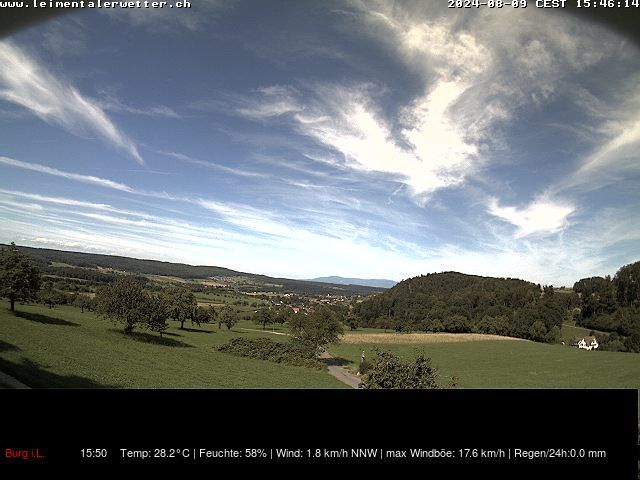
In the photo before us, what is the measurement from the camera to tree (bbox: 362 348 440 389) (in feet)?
22.1

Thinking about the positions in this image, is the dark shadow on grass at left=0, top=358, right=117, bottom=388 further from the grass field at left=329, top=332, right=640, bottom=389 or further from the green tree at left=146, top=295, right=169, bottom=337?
the grass field at left=329, top=332, right=640, bottom=389

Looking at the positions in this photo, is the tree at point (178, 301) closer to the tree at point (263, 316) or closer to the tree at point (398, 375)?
the tree at point (263, 316)

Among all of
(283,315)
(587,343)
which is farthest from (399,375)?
(587,343)

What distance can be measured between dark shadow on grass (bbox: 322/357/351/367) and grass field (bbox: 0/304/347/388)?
824cm

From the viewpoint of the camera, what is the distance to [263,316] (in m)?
22.7

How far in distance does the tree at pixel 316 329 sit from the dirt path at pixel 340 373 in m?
0.92

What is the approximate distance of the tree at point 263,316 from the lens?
21678mm

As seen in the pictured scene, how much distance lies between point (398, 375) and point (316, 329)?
15.7 metres

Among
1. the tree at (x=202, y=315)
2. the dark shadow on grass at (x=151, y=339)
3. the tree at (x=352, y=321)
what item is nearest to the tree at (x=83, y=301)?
the dark shadow on grass at (x=151, y=339)

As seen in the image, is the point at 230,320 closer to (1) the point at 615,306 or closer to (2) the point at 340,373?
(2) the point at 340,373

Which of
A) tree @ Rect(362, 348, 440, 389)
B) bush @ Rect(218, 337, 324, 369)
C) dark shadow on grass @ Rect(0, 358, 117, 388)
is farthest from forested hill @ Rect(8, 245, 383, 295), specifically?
tree @ Rect(362, 348, 440, 389)
